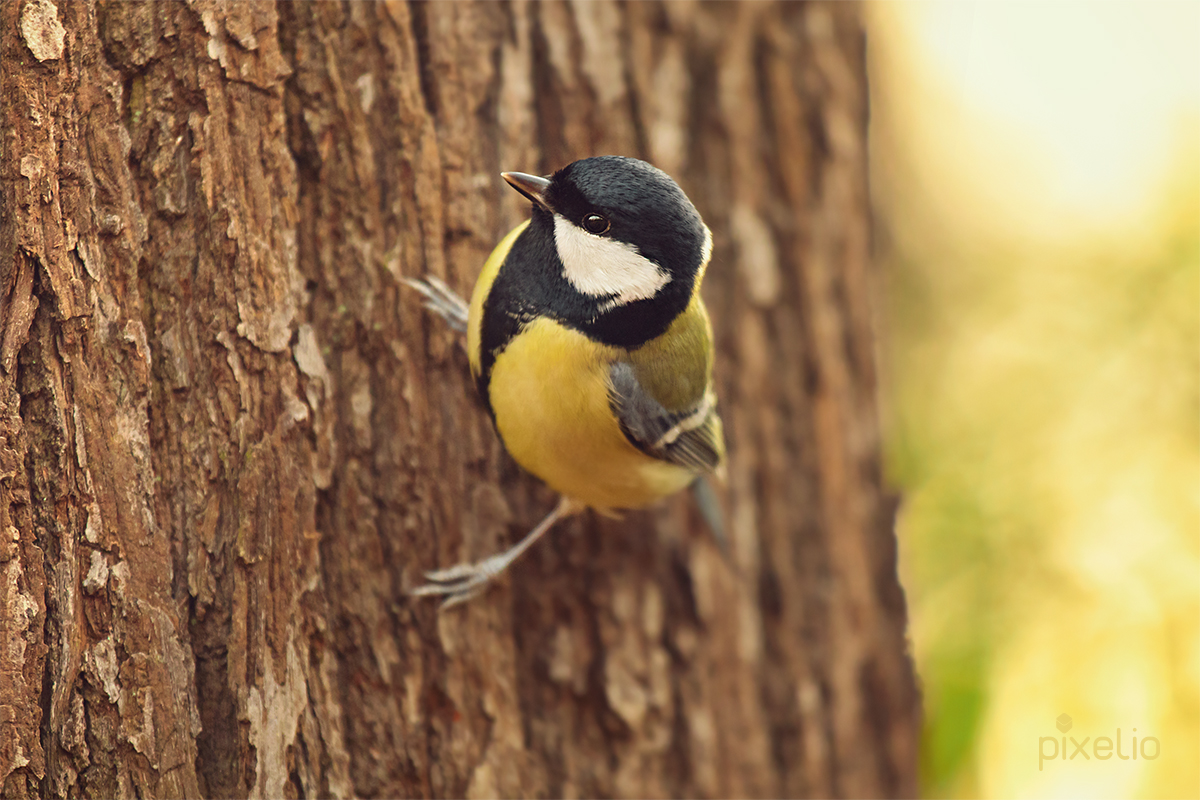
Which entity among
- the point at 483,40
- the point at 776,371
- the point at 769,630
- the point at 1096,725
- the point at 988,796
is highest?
the point at 483,40

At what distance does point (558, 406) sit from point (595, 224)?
1.45 feet

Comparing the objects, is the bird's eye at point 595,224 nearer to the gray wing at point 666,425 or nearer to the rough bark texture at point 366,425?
the gray wing at point 666,425

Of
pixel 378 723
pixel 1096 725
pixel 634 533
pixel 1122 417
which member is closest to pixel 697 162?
pixel 634 533

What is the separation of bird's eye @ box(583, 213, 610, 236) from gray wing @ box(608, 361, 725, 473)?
345 mm

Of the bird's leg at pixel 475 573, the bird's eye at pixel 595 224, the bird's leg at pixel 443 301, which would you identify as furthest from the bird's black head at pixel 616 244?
the bird's leg at pixel 475 573

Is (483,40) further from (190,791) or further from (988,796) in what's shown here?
(988,796)

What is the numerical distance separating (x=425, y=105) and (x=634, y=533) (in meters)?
1.45

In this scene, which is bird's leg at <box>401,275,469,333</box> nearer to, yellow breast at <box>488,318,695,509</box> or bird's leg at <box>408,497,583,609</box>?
yellow breast at <box>488,318,695,509</box>

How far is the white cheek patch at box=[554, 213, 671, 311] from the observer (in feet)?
7.05

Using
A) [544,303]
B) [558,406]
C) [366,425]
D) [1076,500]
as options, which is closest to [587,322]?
[544,303]

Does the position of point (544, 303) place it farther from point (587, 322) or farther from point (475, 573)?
point (475, 573)

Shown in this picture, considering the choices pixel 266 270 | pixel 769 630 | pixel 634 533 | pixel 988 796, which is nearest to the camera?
pixel 266 270

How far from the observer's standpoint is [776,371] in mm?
3332

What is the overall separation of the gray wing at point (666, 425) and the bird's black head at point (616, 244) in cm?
12
